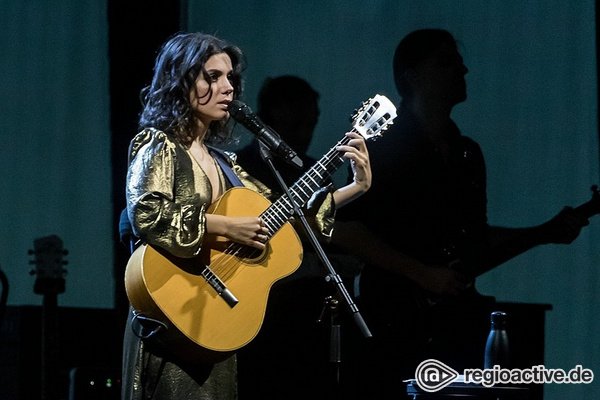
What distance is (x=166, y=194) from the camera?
3105mm

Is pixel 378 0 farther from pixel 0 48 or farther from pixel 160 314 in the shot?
pixel 160 314

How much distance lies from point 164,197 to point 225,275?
0.32 meters

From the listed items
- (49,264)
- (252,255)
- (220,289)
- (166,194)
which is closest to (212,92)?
(166,194)

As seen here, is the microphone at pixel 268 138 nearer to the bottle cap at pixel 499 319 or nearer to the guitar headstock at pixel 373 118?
the guitar headstock at pixel 373 118

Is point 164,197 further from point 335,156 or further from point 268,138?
point 335,156

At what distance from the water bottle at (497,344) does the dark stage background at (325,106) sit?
60 centimetres

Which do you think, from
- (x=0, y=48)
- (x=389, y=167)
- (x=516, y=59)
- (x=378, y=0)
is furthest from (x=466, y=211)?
(x=0, y=48)

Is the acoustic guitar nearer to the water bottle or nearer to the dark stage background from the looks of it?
the water bottle

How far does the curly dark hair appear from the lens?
326cm

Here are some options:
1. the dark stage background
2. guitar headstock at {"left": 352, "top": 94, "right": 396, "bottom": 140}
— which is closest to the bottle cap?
the dark stage background

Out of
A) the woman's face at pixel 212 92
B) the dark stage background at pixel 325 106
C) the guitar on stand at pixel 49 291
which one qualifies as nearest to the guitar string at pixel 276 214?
the woman's face at pixel 212 92

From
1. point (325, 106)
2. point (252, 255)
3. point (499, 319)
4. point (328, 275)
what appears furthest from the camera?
point (325, 106)

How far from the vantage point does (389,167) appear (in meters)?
4.55

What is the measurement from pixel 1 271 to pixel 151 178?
1.57m
